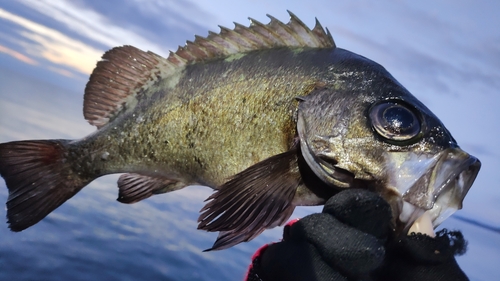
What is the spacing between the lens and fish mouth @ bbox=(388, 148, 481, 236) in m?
1.69

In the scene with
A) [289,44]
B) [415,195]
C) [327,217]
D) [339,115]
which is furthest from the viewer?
[289,44]

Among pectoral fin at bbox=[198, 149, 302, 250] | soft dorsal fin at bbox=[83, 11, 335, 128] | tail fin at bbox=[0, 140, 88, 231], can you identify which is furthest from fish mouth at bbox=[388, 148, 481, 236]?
tail fin at bbox=[0, 140, 88, 231]

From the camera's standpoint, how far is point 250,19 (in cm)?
251

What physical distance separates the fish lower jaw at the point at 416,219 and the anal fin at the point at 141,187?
1488mm

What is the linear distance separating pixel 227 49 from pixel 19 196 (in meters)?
1.82

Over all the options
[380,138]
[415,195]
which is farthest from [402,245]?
[380,138]

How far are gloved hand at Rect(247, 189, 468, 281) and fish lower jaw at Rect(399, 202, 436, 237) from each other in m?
0.03

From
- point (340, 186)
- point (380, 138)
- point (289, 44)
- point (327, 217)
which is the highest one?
point (289, 44)

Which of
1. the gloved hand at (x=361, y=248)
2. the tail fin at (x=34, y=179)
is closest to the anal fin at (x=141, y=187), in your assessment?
the tail fin at (x=34, y=179)

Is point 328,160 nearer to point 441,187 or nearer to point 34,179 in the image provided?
point 441,187

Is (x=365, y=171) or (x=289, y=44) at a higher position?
(x=289, y=44)

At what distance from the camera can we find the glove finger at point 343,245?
1691mm

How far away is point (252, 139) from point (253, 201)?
40 centimetres

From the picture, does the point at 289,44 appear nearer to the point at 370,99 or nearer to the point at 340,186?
the point at 370,99
